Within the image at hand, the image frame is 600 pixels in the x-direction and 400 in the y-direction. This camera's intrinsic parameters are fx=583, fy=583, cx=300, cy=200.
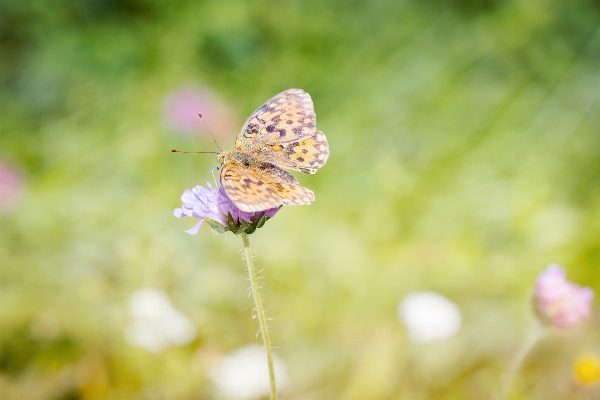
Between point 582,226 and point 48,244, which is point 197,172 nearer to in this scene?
point 48,244

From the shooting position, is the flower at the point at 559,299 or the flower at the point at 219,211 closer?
the flower at the point at 219,211

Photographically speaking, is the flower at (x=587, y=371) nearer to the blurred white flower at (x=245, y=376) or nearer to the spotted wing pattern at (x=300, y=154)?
the blurred white flower at (x=245, y=376)

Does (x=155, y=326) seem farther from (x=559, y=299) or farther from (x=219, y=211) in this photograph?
(x=559, y=299)

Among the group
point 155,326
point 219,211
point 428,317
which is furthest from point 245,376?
point 219,211

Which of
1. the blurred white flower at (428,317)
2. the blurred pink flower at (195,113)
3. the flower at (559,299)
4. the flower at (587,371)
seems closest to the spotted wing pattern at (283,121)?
the flower at (559,299)

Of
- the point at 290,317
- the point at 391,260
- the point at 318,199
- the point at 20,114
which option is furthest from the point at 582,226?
the point at 20,114
